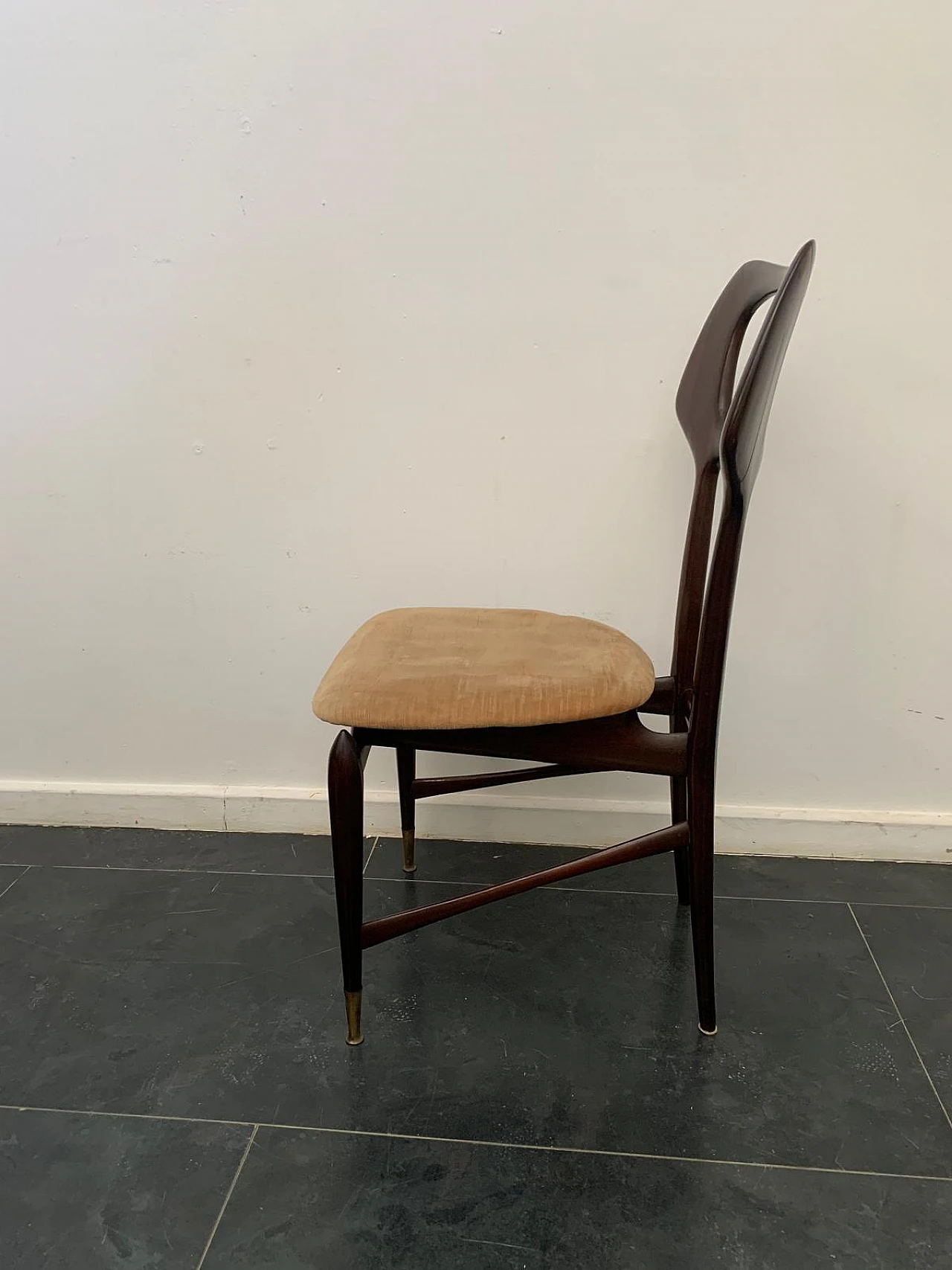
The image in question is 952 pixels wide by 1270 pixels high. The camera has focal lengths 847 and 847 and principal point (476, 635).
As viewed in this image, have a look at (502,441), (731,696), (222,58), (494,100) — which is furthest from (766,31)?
(731,696)

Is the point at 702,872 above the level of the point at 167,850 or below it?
above

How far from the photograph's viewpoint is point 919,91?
1.07 m

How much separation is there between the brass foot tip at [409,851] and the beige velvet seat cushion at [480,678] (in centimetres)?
38

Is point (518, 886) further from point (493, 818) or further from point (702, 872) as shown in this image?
point (493, 818)

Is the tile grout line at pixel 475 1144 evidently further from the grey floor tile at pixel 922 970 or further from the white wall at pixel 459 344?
the white wall at pixel 459 344

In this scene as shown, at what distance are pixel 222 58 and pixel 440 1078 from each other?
131cm

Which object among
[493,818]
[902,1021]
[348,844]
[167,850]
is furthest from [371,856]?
[902,1021]

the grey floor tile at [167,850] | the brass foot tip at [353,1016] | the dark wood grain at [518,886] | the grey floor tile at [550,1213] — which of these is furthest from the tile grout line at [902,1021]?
the grey floor tile at [167,850]

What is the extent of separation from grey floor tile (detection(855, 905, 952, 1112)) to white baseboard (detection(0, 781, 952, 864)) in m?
0.14

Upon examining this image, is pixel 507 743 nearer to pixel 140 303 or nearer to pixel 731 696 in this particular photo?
pixel 731 696

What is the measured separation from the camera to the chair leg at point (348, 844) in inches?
34.7

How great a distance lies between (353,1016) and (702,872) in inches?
16.7

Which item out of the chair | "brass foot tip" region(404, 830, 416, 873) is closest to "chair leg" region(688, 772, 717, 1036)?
the chair

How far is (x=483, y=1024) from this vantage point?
1.00m
